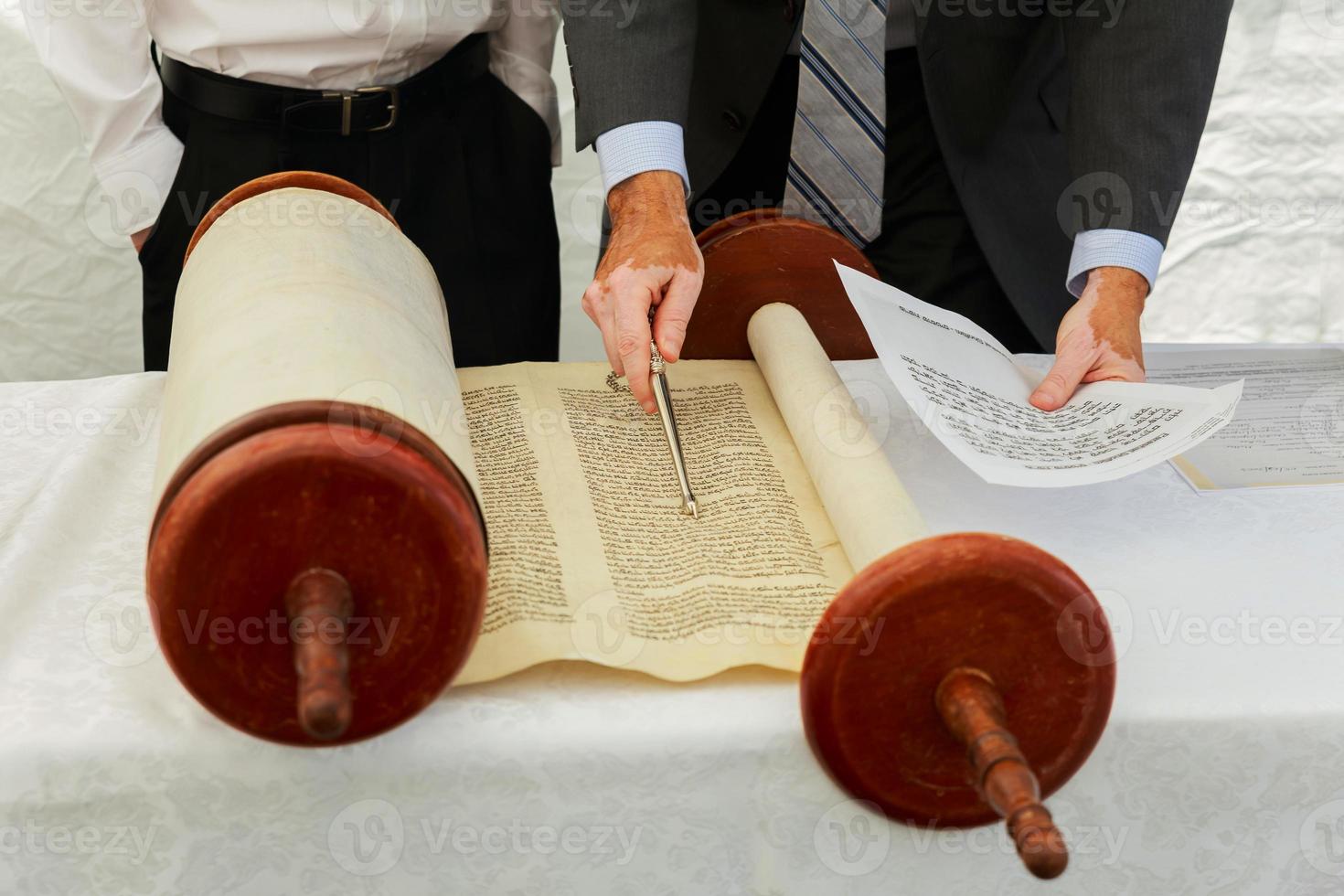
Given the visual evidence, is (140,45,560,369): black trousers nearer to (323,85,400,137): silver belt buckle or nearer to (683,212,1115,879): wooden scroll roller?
(323,85,400,137): silver belt buckle

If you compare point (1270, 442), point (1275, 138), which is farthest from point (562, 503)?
point (1275, 138)

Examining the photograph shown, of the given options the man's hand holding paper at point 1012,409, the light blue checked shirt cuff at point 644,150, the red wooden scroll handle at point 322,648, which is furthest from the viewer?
the light blue checked shirt cuff at point 644,150

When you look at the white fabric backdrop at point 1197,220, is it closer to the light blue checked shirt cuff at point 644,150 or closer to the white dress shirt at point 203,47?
the white dress shirt at point 203,47

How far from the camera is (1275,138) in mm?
2941

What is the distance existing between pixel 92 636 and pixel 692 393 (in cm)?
59

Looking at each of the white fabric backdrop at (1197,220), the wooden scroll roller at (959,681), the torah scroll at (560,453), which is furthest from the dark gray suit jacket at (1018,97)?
the white fabric backdrop at (1197,220)

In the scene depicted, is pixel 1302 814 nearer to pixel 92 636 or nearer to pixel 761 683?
pixel 761 683

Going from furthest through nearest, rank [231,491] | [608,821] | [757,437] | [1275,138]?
[1275,138] < [757,437] < [608,821] < [231,491]

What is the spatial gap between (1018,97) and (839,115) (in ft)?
0.81

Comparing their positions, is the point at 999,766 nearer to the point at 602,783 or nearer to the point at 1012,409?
the point at 602,783

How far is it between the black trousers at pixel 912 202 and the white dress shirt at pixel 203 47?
0.39 m

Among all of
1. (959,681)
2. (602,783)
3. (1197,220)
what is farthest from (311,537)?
(1197,220)

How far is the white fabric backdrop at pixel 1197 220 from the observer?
105 inches

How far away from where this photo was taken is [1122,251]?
1.33m
